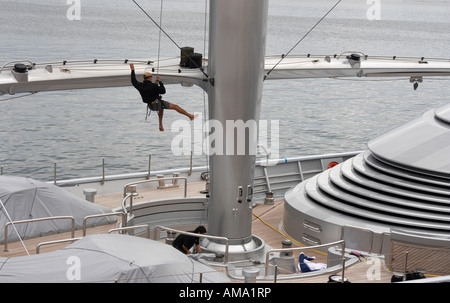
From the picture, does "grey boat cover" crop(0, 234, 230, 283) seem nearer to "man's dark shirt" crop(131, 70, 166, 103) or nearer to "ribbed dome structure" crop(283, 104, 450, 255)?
"man's dark shirt" crop(131, 70, 166, 103)

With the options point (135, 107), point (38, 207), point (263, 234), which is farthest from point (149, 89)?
point (135, 107)

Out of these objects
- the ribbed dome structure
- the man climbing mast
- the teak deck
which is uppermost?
the man climbing mast

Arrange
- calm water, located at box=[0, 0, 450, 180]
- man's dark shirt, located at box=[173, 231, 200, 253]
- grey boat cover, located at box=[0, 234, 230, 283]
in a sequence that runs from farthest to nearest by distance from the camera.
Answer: calm water, located at box=[0, 0, 450, 180], man's dark shirt, located at box=[173, 231, 200, 253], grey boat cover, located at box=[0, 234, 230, 283]

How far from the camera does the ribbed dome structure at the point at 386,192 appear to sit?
20.0 meters

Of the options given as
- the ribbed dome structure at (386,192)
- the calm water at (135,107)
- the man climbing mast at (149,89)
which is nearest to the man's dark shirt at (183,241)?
the man climbing mast at (149,89)

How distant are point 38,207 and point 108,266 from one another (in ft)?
22.1

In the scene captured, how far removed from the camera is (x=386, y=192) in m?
20.9

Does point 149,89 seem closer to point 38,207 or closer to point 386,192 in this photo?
point 38,207

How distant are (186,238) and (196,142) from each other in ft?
93.4

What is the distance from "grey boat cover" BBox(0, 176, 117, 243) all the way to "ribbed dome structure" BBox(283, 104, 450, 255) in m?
5.97

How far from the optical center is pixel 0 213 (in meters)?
19.1

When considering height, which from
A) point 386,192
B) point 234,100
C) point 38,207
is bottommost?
point 38,207

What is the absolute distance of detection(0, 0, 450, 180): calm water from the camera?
4247 cm

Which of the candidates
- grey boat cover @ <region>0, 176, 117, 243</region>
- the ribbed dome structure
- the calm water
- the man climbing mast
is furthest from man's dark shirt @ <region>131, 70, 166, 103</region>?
the calm water
